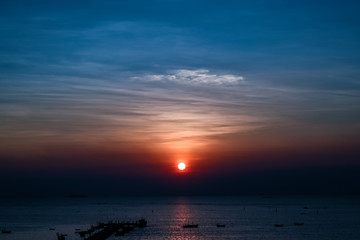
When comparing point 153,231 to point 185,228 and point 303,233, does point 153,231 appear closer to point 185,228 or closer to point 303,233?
point 185,228

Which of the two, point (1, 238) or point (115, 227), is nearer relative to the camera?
point (1, 238)

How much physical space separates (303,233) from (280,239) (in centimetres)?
1230

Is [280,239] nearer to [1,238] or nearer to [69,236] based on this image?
[69,236]

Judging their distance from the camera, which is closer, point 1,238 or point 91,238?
point 91,238

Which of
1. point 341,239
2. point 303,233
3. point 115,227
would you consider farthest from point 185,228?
point 341,239

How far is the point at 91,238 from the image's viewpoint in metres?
74.8

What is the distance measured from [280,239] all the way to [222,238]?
1041 cm

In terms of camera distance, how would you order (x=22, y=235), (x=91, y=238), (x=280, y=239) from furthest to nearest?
(x=22, y=235)
(x=280, y=239)
(x=91, y=238)

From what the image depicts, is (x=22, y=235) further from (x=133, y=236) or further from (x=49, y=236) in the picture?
(x=133, y=236)

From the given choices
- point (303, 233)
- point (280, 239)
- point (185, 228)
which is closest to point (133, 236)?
point (185, 228)

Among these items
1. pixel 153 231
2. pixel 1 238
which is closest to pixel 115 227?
pixel 153 231

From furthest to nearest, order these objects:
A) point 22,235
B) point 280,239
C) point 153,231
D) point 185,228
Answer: point 185,228 → point 153,231 → point 22,235 → point 280,239

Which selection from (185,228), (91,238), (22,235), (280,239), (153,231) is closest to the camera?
(91,238)

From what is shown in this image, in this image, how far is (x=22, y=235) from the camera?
86.3m
